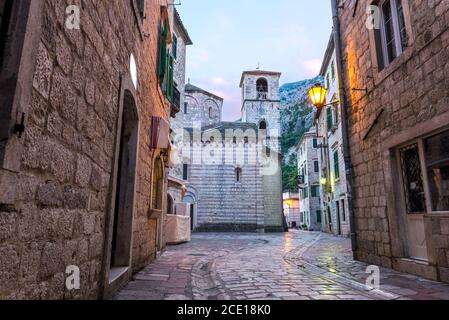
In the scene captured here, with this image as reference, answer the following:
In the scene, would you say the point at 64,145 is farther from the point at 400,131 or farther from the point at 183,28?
the point at 183,28

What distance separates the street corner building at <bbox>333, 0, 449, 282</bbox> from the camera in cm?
474

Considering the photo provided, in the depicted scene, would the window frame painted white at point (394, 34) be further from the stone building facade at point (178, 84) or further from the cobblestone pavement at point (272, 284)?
the stone building facade at point (178, 84)

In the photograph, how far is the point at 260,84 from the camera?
3800 cm

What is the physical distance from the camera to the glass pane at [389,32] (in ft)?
20.4

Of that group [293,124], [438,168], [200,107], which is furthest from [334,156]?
[293,124]

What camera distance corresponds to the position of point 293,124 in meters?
79.1

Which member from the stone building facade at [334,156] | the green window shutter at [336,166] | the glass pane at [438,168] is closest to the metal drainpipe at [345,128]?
the glass pane at [438,168]

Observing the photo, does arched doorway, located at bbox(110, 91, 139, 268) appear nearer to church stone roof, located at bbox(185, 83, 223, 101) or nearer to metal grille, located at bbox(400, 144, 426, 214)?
metal grille, located at bbox(400, 144, 426, 214)

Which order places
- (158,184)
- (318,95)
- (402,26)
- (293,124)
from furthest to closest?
1. (293,124)
2. (158,184)
3. (318,95)
4. (402,26)

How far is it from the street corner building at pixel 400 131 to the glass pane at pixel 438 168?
2cm

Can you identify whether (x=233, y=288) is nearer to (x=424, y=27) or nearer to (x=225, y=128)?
(x=424, y=27)

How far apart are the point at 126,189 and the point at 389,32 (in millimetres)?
6054

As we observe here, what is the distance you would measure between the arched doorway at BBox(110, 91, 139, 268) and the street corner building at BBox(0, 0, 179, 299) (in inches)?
0.6
